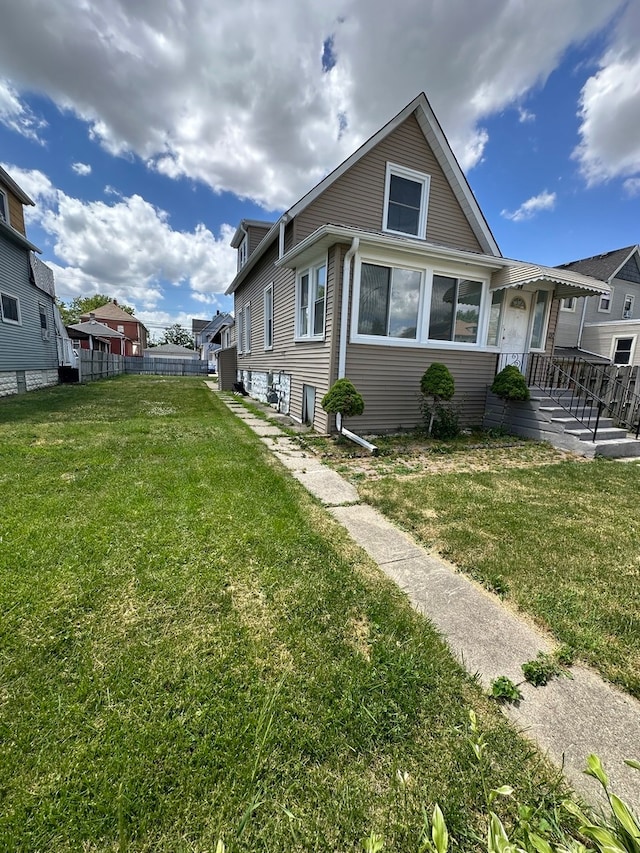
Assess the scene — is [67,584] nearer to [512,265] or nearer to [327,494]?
[327,494]

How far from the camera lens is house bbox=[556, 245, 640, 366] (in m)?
16.0

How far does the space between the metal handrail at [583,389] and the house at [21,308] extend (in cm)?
1537

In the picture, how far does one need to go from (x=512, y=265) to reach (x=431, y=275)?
184 cm

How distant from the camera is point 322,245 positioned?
6.77 meters

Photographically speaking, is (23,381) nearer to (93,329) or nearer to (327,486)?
(327,486)

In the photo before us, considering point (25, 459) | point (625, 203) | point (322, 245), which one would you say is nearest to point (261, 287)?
point (322, 245)

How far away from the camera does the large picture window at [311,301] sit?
24.2ft

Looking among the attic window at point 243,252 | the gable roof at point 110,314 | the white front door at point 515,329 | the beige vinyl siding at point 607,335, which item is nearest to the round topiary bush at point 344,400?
the white front door at point 515,329

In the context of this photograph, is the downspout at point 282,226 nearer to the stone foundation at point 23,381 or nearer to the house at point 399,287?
the house at point 399,287

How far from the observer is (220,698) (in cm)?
160

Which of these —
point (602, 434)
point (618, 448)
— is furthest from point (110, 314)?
point (618, 448)

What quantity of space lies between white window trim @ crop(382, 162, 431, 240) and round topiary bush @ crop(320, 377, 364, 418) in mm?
4568

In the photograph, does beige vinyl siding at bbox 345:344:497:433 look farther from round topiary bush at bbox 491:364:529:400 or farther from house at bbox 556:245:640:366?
house at bbox 556:245:640:366

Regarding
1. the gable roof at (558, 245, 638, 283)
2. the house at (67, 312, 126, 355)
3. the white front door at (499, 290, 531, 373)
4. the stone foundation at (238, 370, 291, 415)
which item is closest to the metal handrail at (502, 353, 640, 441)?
the white front door at (499, 290, 531, 373)
